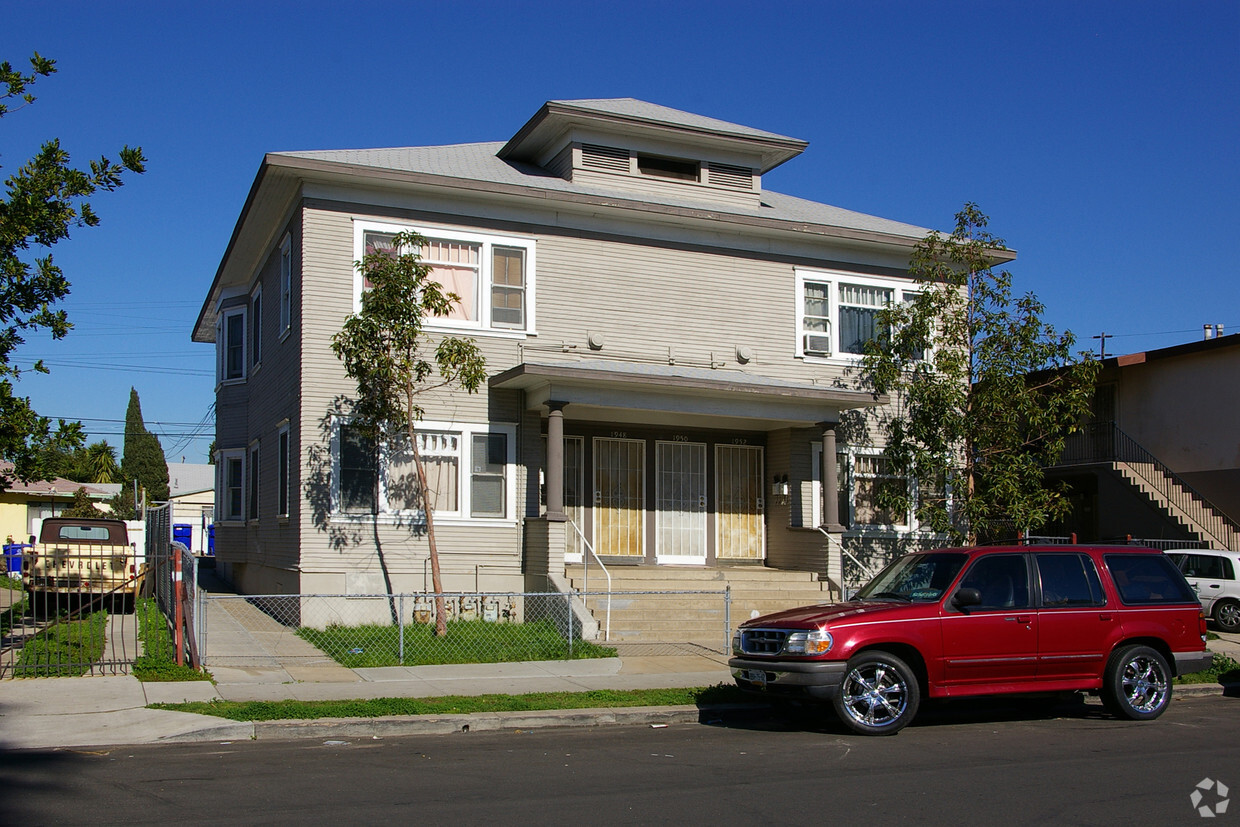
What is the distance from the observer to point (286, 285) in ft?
62.5

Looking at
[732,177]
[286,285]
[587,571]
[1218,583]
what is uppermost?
[732,177]

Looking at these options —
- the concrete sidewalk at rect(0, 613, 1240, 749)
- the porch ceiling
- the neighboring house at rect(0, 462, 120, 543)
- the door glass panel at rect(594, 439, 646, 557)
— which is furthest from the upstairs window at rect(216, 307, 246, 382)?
the neighboring house at rect(0, 462, 120, 543)

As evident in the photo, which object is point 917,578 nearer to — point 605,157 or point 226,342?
point 605,157

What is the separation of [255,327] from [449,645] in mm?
10923

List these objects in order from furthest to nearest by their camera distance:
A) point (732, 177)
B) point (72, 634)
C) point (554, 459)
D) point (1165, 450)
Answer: point (1165, 450), point (732, 177), point (554, 459), point (72, 634)

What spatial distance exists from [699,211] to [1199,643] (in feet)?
36.0

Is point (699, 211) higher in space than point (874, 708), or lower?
higher

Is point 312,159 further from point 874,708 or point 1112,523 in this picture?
point 1112,523

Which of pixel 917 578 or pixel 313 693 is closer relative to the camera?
pixel 917 578

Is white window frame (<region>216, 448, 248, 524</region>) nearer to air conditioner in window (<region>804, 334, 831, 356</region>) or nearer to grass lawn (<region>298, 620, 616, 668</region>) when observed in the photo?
grass lawn (<region>298, 620, 616, 668</region>)

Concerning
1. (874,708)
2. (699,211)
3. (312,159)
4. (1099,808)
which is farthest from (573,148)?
(1099,808)

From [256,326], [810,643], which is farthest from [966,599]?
[256,326]

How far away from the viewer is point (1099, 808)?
7.43 meters

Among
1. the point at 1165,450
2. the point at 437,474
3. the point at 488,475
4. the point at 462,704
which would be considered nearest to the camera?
the point at 462,704
